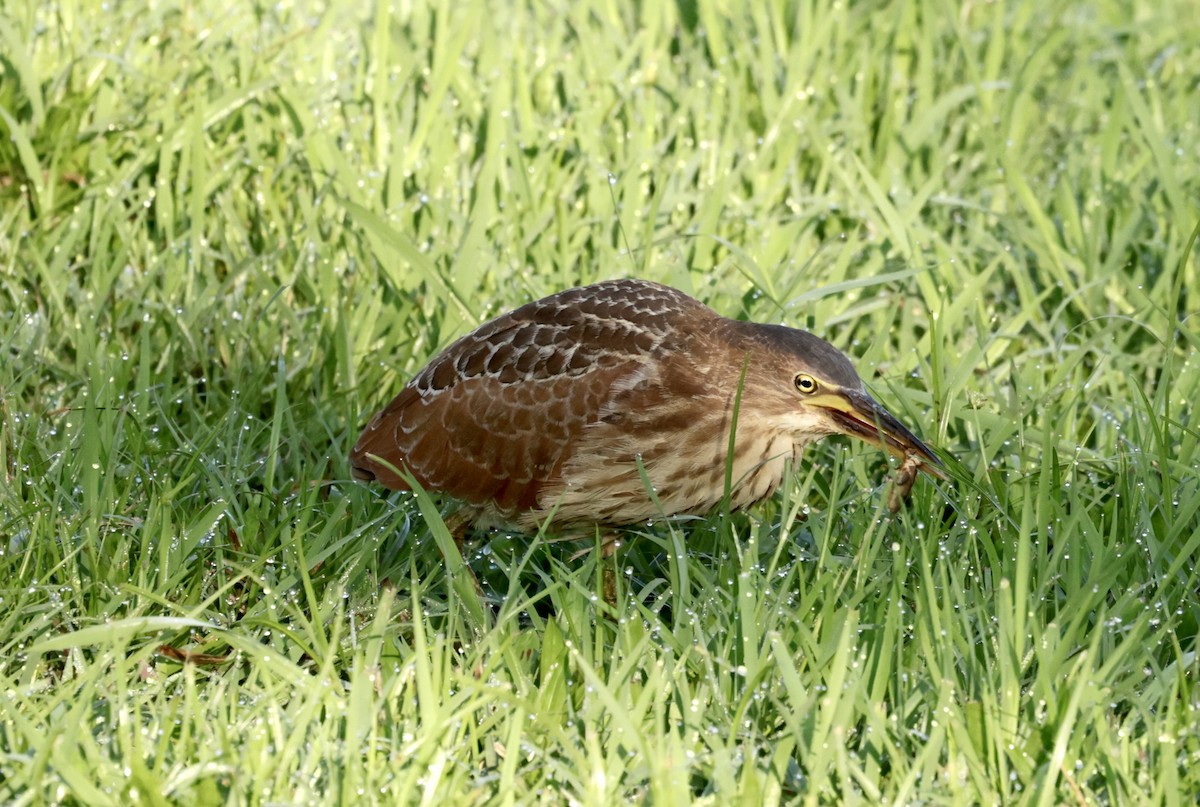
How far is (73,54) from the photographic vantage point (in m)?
5.71

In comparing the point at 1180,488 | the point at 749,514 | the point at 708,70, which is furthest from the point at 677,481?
the point at 708,70

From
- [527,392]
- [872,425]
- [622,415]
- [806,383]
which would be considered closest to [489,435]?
[527,392]

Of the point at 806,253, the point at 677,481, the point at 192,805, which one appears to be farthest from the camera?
the point at 806,253

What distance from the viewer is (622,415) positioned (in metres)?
3.98

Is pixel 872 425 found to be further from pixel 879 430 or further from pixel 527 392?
pixel 527 392

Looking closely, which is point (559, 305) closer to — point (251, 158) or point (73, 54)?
point (251, 158)

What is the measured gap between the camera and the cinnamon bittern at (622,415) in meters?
3.91

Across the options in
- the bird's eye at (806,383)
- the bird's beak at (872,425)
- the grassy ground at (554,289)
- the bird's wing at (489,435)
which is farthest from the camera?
the bird's wing at (489,435)

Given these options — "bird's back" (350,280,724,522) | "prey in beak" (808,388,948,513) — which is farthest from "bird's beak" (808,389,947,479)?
"bird's back" (350,280,724,522)

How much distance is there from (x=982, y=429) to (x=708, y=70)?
258cm

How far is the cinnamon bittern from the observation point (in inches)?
154

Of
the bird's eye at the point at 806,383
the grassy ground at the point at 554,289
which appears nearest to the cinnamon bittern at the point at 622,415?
the bird's eye at the point at 806,383

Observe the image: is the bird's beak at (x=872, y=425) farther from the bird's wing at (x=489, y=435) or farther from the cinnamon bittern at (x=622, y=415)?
the bird's wing at (x=489, y=435)

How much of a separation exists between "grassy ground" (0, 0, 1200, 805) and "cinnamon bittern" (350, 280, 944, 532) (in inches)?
5.6
